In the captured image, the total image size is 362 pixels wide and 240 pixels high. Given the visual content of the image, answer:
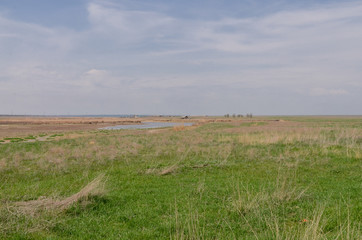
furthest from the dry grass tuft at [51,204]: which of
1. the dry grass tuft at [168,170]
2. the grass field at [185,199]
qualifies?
the dry grass tuft at [168,170]

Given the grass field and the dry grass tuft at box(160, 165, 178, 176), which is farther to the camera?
the dry grass tuft at box(160, 165, 178, 176)

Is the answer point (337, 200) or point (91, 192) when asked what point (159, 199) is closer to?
point (91, 192)

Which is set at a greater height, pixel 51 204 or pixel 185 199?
pixel 51 204

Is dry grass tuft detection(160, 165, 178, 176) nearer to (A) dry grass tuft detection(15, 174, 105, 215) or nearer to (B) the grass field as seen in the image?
(B) the grass field

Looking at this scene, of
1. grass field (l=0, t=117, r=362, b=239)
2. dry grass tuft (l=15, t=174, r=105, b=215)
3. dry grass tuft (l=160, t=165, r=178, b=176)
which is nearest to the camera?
grass field (l=0, t=117, r=362, b=239)

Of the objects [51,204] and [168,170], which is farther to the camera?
[168,170]

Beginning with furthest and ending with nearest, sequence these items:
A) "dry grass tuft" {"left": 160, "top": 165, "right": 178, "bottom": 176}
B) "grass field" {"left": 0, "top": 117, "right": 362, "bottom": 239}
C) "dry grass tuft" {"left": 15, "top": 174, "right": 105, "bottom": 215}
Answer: "dry grass tuft" {"left": 160, "top": 165, "right": 178, "bottom": 176} → "dry grass tuft" {"left": 15, "top": 174, "right": 105, "bottom": 215} → "grass field" {"left": 0, "top": 117, "right": 362, "bottom": 239}

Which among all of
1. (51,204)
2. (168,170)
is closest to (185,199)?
(51,204)

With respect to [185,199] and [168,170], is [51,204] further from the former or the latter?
[168,170]

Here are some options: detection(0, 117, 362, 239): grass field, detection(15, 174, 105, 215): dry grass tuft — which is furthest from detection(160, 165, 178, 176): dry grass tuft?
detection(15, 174, 105, 215): dry grass tuft

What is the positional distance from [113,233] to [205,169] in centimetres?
852

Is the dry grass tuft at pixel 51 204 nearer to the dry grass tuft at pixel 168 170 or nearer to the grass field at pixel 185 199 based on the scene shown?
the grass field at pixel 185 199

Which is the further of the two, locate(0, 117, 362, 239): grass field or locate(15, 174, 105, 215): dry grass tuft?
locate(15, 174, 105, 215): dry grass tuft

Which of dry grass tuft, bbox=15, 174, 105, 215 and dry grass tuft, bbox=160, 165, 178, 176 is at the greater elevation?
dry grass tuft, bbox=15, 174, 105, 215
